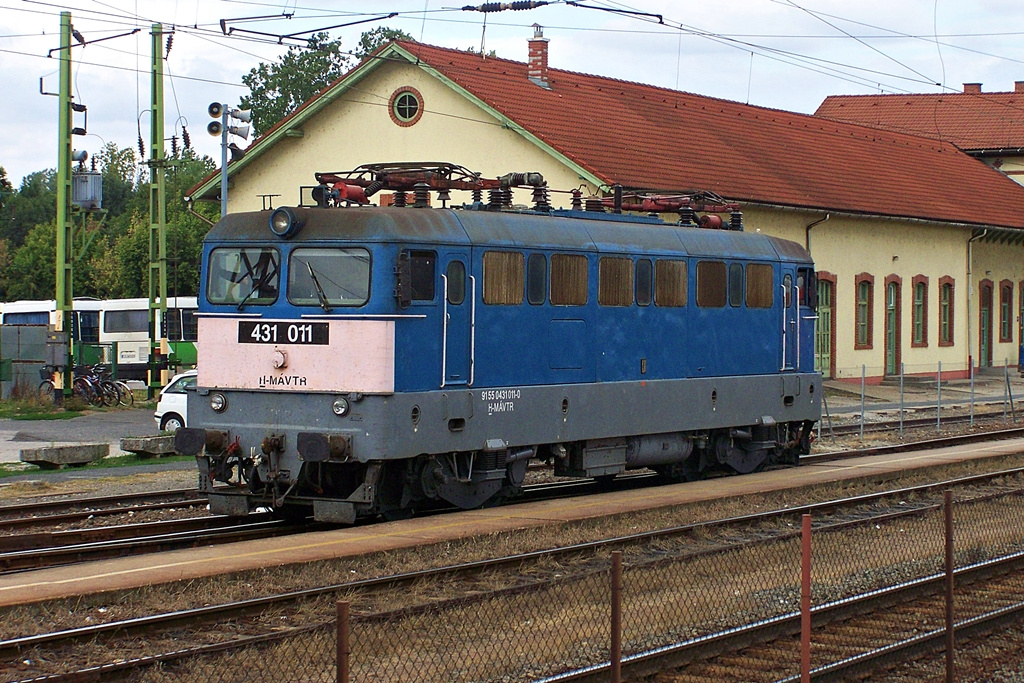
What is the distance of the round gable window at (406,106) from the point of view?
117 ft

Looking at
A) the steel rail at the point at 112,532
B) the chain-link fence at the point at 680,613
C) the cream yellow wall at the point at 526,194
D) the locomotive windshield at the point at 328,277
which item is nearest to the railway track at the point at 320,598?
the chain-link fence at the point at 680,613

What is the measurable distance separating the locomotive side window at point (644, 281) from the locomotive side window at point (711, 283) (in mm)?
1163

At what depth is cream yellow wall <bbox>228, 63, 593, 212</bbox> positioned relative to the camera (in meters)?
34.3

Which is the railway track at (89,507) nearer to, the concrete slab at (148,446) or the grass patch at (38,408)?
the concrete slab at (148,446)

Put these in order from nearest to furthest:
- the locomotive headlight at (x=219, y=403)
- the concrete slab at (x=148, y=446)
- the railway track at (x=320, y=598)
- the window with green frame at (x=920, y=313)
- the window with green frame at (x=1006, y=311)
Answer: the railway track at (x=320, y=598)
the locomotive headlight at (x=219, y=403)
the concrete slab at (x=148, y=446)
the window with green frame at (x=920, y=313)
the window with green frame at (x=1006, y=311)

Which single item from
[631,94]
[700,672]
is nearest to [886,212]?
[631,94]

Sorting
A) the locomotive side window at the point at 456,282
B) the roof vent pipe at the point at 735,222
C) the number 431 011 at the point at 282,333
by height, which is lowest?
the number 431 011 at the point at 282,333

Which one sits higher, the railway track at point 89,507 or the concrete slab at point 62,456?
the concrete slab at point 62,456

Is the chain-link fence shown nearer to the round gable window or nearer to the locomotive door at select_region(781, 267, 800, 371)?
the locomotive door at select_region(781, 267, 800, 371)

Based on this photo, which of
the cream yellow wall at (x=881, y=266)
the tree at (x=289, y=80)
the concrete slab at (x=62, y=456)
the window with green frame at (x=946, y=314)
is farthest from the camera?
the tree at (x=289, y=80)

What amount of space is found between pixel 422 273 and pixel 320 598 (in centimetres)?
473

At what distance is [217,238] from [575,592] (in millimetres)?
7867

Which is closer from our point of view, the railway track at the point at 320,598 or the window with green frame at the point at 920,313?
the railway track at the point at 320,598

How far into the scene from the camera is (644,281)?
18156 millimetres
